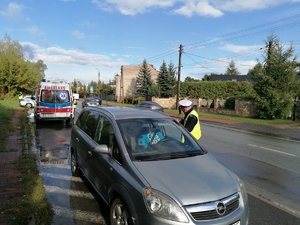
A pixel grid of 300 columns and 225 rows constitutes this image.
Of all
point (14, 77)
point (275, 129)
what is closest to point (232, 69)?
point (14, 77)

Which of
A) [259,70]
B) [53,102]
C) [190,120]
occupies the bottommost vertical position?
[53,102]

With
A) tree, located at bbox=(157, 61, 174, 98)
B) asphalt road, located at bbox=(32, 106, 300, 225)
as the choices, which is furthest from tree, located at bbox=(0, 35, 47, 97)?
asphalt road, located at bbox=(32, 106, 300, 225)

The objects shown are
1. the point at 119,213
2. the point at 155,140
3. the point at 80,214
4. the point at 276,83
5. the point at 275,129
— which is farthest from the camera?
the point at 276,83

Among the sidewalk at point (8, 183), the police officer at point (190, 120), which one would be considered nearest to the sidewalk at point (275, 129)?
the police officer at point (190, 120)

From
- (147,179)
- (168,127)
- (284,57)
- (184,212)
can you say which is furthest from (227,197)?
(284,57)

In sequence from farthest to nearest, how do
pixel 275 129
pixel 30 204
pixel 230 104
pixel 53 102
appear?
pixel 230 104 → pixel 275 129 → pixel 53 102 → pixel 30 204

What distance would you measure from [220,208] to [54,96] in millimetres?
13860

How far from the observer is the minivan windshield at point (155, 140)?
3.65m

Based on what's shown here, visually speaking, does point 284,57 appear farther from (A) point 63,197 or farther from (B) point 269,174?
(A) point 63,197

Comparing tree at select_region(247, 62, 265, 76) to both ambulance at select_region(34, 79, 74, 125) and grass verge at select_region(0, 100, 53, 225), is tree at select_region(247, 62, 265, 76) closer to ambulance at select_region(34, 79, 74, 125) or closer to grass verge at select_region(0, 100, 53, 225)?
ambulance at select_region(34, 79, 74, 125)

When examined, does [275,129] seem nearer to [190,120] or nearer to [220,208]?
[190,120]

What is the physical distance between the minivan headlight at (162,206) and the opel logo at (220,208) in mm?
373

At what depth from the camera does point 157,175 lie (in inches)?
122

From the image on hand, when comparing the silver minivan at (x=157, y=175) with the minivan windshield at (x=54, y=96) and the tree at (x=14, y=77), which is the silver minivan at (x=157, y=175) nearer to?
the minivan windshield at (x=54, y=96)
